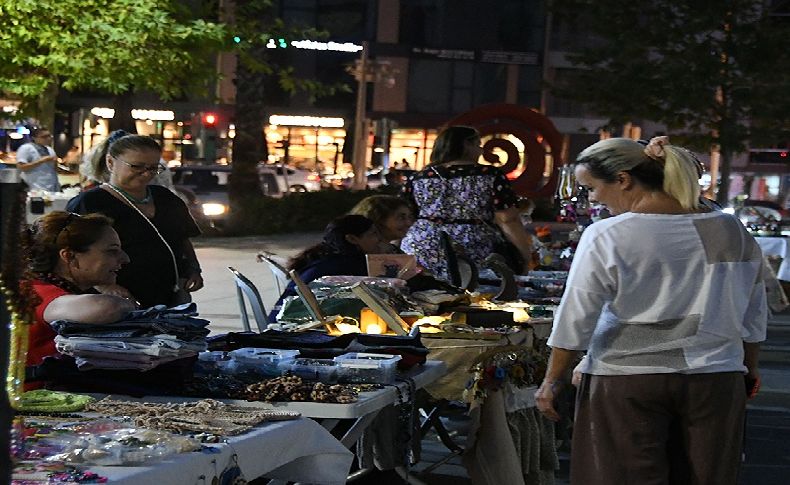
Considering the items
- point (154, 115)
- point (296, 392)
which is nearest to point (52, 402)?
point (296, 392)

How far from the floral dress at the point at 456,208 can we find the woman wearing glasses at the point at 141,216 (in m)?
1.86

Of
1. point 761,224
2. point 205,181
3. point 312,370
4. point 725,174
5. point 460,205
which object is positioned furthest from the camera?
point 725,174

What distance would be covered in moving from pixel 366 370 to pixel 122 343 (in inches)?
34.7

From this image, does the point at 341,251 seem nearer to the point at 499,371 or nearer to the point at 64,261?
the point at 499,371

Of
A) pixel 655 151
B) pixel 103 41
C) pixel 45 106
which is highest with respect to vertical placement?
pixel 103 41

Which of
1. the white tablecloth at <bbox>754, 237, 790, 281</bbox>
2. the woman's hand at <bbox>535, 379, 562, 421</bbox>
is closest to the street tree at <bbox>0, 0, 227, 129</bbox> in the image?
the white tablecloth at <bbox>754, 237, 790, 281</bbox>

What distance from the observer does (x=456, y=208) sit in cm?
874

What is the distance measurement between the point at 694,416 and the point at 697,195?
692mm

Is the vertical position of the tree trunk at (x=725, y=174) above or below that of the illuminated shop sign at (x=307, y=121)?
below

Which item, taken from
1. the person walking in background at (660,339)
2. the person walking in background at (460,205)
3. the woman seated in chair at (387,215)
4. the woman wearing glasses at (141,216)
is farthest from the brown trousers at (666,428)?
the person walking in background at (460,205)

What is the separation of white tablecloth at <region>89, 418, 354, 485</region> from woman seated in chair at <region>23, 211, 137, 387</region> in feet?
2.61

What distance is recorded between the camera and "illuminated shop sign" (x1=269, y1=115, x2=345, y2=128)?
62156mm

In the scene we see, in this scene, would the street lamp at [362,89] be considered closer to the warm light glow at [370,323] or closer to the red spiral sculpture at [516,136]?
the red spiral sculpture at [516,136]

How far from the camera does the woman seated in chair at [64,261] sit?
468 centimetres
